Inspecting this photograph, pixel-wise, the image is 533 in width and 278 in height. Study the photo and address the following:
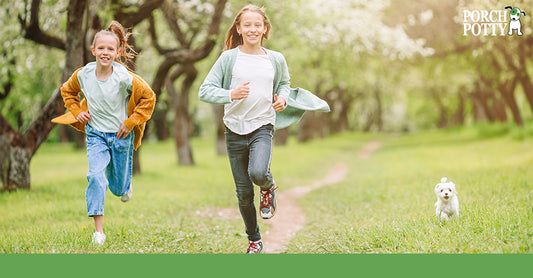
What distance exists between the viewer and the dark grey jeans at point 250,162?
181 inches

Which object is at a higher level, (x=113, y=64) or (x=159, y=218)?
(x=113, y=64)

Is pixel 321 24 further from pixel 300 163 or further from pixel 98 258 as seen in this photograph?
pixel 98 258

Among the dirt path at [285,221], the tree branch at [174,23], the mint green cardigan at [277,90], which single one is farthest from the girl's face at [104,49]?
the tree branch at [174,23]

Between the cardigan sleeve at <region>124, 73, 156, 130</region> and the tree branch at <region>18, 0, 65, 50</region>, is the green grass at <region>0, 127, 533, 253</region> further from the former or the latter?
the tree branch at <region>18, 0, 65, 50</region>

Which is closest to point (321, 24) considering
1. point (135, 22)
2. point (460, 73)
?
point (135, 22)

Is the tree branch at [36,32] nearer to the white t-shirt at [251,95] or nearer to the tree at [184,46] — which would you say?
the tree at [184,46]

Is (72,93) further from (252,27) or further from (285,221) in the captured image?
(285,221)

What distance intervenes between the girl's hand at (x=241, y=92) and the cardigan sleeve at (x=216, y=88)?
0.05 meters

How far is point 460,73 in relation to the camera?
91.0 feet

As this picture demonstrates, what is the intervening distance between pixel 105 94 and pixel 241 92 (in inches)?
62.9

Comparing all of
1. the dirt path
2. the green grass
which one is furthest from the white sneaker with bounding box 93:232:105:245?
the dirt path

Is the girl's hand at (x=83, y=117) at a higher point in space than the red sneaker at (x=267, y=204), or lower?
higher

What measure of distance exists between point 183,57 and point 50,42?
2805 mm

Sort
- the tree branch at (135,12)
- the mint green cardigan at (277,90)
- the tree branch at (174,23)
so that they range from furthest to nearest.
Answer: the tree branch at (174,23), the tree branch at (135,12), the mint green cardigan at (277,90)
